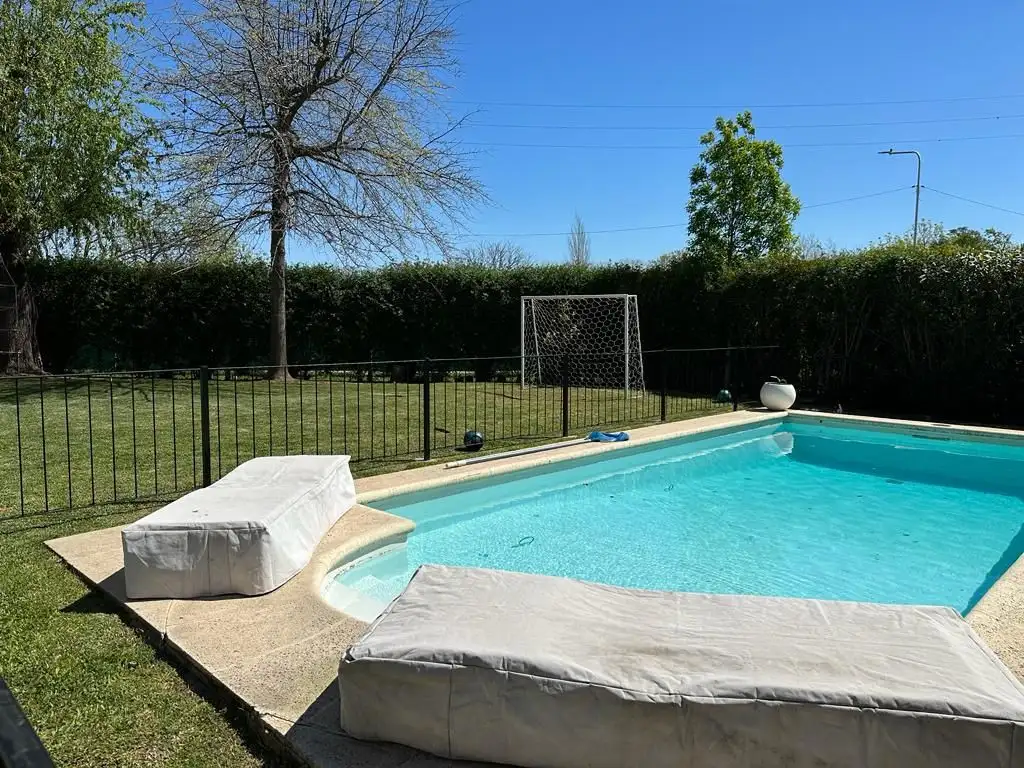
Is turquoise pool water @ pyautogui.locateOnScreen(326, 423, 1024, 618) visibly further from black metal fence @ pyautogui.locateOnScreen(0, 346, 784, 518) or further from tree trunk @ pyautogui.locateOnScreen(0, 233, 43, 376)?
tree trunk @ pyautogui.locateOnScreen(0, 233, 43, 376)

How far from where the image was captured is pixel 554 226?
48.6 metres

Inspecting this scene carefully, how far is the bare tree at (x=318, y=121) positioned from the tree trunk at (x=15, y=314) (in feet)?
15.2

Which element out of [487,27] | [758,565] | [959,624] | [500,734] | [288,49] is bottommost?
[758,565]

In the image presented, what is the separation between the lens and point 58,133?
41.0 feet

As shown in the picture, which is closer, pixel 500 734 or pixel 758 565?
pixel 500 734

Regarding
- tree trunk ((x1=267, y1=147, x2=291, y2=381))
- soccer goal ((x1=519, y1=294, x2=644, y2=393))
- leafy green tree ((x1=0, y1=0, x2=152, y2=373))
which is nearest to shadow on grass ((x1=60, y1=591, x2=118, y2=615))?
tree trunk ((x1=267, y1=147, x2=291, y2=381))

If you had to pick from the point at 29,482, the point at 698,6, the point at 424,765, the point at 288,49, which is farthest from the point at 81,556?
the point at 698,6

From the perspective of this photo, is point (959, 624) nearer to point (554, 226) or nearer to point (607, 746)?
point (607, 746)

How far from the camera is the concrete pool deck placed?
7.20ft

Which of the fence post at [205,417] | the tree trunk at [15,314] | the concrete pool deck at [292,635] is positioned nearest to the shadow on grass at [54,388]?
the tree trunk at [15,314]

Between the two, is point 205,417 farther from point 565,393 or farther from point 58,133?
point 58,133

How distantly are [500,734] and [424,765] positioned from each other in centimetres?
25

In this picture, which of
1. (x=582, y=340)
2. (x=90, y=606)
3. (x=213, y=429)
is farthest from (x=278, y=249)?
(x=90, y=606)

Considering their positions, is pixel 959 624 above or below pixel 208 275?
below
